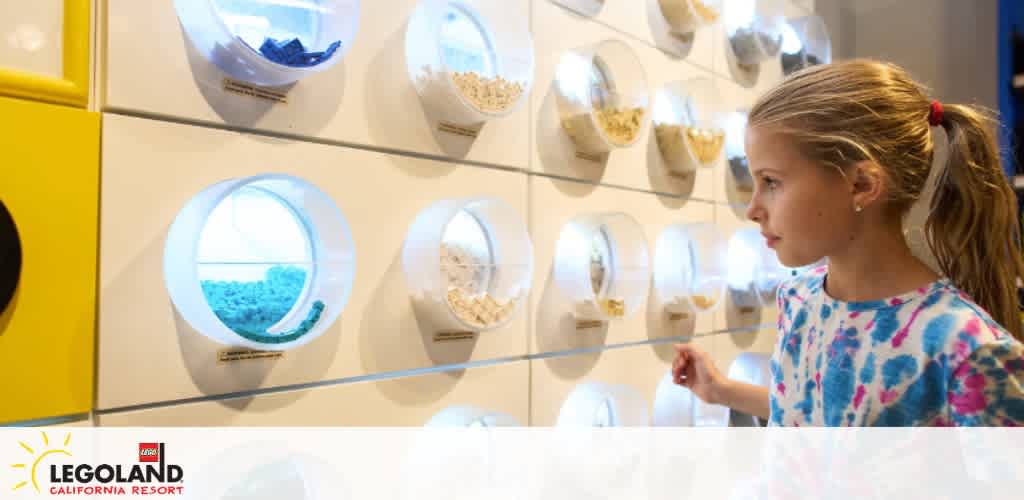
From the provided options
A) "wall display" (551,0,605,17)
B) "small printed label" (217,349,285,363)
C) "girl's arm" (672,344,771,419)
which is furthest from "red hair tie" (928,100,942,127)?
"small printed label" (217,349,285,363)

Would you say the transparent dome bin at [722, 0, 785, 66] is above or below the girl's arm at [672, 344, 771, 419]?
above

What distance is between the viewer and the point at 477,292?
5.42 ft

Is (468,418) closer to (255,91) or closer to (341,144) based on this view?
(341,144)

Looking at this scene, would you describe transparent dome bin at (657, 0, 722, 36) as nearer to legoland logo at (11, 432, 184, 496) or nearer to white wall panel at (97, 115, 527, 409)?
white wall panel at (97, 115, 527, 409)

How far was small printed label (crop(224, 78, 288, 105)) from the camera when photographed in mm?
1270

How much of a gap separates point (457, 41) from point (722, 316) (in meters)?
1.51

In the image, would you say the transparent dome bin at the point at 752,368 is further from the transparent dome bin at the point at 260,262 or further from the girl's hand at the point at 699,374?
the transparent dome bin at the point at 260,262

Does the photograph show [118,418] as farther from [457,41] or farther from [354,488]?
[457,41]

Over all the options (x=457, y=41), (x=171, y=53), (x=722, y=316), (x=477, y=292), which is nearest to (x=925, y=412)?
(x=477, y=292)

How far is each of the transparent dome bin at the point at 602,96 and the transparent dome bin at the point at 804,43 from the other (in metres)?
1.16

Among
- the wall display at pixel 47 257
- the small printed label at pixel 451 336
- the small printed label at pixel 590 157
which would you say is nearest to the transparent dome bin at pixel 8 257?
the wall display at pixel 47 257

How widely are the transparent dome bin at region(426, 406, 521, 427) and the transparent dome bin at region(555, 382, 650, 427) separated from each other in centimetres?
32

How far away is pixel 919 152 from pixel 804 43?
1.92 meters

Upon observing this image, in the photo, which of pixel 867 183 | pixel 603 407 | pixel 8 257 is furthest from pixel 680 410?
pixel 8 257
